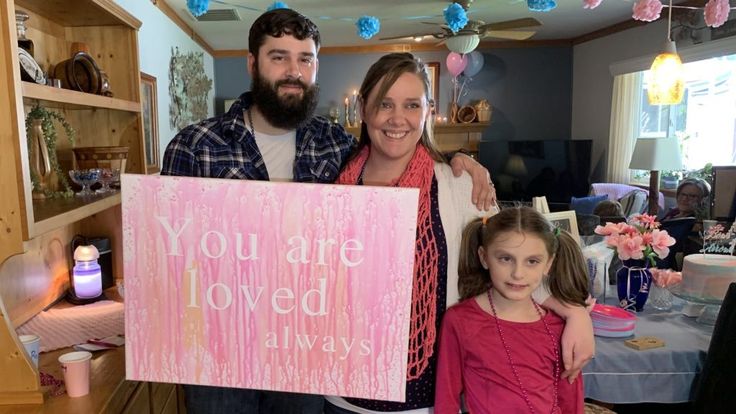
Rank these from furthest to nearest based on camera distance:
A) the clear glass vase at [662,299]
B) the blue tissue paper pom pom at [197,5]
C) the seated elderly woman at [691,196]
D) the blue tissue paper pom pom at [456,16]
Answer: the blue tissue paper pom pom at [456,16] < the seated elderly woman at [691,196] < the blue tissue paper pom pom at [197,5] < the clear glass vase at [662,299]

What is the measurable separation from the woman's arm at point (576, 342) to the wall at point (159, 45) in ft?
10.4

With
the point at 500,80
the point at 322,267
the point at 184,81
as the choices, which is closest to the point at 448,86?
the point at 500,80

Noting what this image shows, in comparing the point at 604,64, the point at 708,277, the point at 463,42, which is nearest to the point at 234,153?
the point at 708,277

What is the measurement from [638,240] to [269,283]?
135 cm

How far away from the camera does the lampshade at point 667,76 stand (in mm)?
3262

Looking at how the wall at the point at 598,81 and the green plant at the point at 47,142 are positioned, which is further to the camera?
the wall at the point at 598,81

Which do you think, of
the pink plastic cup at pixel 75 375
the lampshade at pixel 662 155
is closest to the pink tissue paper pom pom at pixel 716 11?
the lampshade at pixel 662 155

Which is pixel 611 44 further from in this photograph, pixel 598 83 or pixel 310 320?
pixel 310 320

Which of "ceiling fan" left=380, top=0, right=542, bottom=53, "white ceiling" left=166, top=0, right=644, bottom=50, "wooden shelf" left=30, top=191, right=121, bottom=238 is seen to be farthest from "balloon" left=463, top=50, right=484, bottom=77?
"wooden shelf" left=30, top=191, right=121, bottom=238

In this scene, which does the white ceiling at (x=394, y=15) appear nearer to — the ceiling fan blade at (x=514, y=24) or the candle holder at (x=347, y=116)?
the ceiling fan blade at (x=514, y=24)

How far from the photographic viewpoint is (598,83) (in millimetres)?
6273

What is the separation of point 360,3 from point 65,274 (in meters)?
3.28

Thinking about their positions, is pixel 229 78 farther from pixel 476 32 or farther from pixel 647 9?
pixel 647 9

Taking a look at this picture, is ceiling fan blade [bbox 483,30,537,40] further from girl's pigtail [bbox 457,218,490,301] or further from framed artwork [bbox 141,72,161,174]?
girl's pigtail [bbox 457,218,490,301]
